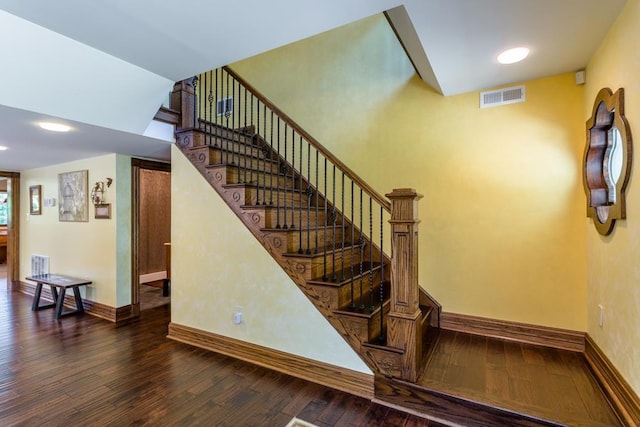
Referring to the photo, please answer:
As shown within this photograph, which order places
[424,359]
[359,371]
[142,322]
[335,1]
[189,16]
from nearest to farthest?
[335,1] → [189,16] → [359,371] → [424,359] → [142,322]

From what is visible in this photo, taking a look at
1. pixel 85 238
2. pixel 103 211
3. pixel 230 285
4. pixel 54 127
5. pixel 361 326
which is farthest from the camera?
pixel 85 238

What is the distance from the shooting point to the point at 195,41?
2053 millimetres

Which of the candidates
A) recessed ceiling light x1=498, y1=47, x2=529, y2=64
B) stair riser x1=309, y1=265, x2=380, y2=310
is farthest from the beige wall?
recessed ceiling light x1=498, y1=47, x2=529, y2=64

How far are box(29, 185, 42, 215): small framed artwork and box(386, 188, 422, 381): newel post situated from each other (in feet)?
18.7

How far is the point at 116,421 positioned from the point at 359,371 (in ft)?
5.32

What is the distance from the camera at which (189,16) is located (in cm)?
179

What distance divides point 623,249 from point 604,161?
2.54 feet

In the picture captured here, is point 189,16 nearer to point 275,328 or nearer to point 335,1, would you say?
point 335,1

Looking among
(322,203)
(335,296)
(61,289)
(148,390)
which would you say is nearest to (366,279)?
(335,296)

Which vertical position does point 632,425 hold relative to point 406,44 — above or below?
below

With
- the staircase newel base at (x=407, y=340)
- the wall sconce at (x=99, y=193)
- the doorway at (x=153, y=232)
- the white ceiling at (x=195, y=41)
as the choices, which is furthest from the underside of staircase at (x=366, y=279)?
the doorway at (x=153, y=232)

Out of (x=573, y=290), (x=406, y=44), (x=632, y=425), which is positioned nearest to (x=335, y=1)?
(x=406, y=44)

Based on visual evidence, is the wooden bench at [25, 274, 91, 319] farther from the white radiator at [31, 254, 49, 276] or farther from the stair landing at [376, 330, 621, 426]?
the stair landing at [376, 330, 621, 426]

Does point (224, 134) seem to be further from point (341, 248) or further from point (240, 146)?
point (341, 248)
